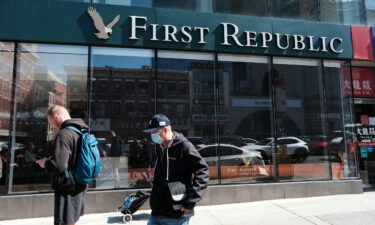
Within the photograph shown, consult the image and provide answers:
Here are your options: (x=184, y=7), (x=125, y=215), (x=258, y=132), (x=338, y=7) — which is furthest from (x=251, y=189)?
(x=338, y=7)

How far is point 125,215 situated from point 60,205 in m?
3.34

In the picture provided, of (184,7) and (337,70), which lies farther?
(337,70)

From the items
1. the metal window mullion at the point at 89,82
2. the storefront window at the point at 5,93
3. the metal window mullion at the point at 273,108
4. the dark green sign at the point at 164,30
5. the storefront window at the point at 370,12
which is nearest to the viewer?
the storefront window at the point at 5,93

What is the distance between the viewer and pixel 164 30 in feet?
26.0

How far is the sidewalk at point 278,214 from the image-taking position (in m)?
6.22

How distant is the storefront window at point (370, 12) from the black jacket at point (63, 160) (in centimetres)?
1025

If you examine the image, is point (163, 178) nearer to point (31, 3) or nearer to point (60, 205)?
point (60, 205)

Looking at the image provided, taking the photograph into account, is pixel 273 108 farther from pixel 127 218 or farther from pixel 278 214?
pixel 127 218

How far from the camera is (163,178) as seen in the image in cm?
293

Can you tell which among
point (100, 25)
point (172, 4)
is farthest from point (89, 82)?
point (172, 4)

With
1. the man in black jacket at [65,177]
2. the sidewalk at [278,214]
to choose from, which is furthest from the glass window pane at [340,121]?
the man in black jacket at [65,177]

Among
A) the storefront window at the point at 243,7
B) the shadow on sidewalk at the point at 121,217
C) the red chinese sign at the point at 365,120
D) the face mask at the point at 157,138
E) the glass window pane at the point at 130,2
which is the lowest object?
the shadow on sidewalk at the point at 121,217

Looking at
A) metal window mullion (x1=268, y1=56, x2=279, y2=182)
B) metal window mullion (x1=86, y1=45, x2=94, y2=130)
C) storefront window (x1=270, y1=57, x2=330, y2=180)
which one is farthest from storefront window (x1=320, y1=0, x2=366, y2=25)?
metal window mullion (x1=86, y1=45, x2=94, y2=130)

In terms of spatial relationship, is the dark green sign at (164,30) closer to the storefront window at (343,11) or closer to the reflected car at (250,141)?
the storefront window at (343,11)
